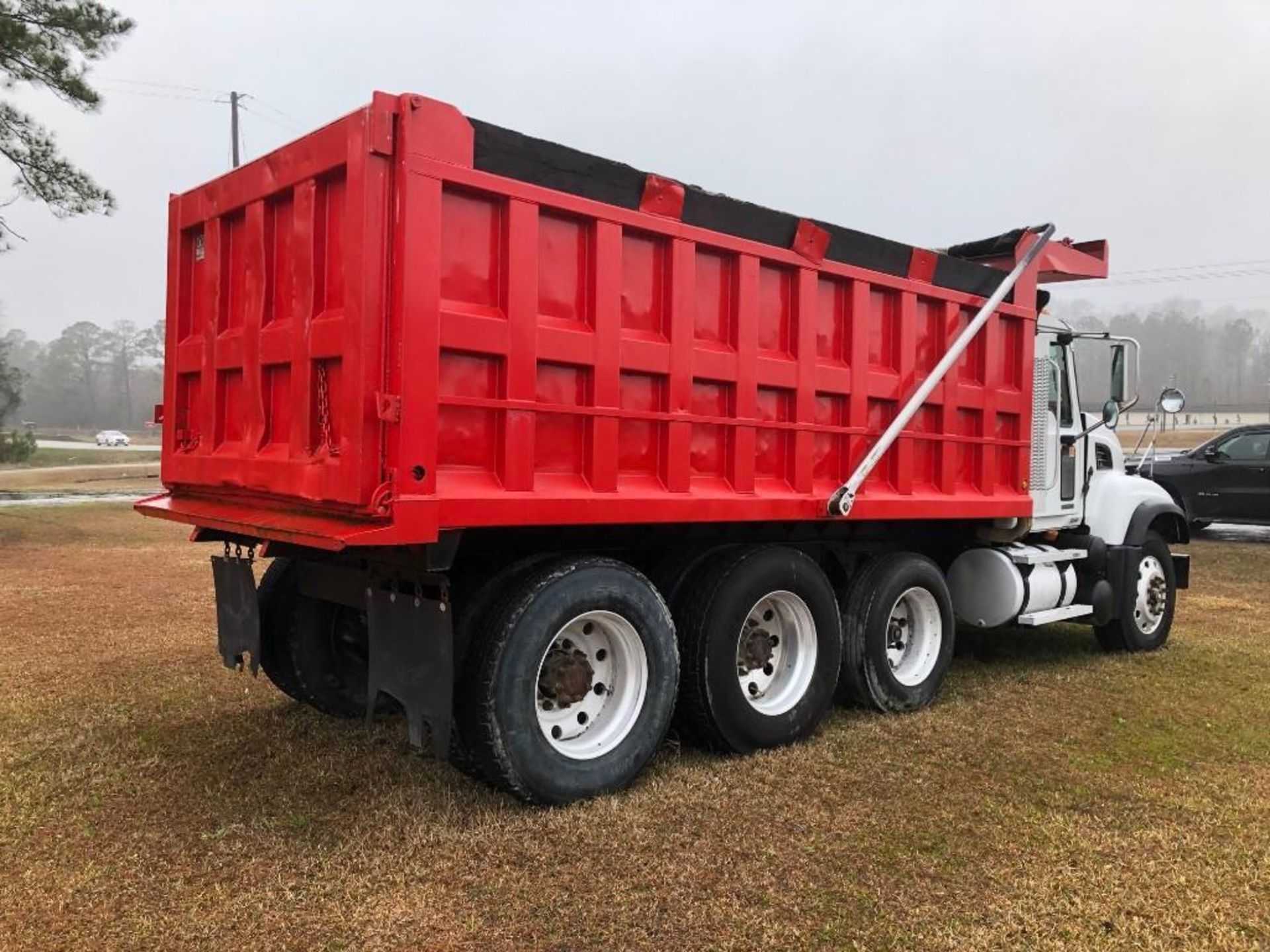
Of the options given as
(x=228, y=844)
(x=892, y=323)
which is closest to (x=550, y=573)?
(x=228, y=844)

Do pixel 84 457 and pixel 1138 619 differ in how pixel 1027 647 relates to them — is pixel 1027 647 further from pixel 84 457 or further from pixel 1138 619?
pixel 84 457

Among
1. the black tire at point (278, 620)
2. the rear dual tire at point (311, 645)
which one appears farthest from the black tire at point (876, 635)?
the black tire at point (278, 620)

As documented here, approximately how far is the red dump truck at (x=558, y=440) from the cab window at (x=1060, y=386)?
0.85 metres

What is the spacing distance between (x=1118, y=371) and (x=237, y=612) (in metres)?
5.95

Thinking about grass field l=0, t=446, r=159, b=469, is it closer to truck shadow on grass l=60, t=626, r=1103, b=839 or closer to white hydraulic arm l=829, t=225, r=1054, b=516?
truck shadow on grass l=60, t=626, r=1103, b=839

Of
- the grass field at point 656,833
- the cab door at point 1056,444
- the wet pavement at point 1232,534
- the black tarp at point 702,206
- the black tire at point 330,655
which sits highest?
the black tarp at point 702,206

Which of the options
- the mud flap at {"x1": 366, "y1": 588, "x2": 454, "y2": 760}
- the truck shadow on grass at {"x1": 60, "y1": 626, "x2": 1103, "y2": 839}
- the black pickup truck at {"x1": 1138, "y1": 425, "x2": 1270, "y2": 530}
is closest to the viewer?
the mud flap at {"x1": 366, "y1": 588, "x2": 454, "y2": 760}

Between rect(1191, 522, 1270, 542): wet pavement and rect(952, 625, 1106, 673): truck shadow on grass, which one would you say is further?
rect(1191, 522, 1270, 542): wet pavement

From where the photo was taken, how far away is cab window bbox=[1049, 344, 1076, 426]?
6805mm

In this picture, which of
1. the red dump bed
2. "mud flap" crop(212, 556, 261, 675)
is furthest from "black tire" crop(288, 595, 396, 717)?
the red dump bed

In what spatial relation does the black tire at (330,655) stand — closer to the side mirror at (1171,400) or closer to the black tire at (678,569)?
the black tire at (678,569)

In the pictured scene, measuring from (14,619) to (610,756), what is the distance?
630 cm

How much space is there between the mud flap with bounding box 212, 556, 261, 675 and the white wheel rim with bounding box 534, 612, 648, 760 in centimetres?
154

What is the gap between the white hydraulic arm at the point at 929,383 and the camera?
5008 mm
